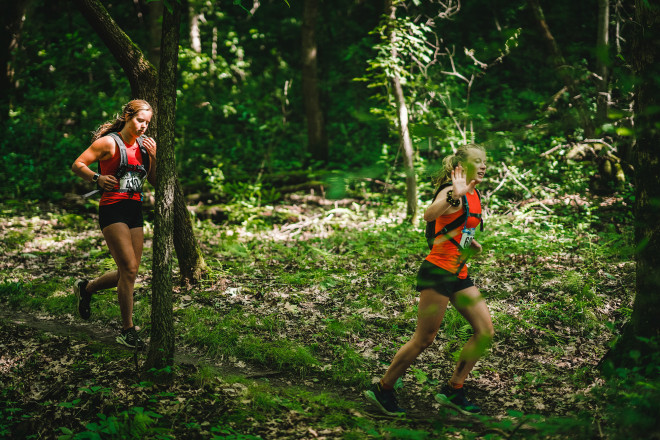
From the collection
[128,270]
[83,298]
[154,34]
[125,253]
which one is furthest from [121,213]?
[154,34]

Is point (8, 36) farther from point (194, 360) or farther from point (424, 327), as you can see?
point (424, 327)

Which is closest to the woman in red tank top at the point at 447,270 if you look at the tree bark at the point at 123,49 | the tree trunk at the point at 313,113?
the tree bark at the point at 123,49

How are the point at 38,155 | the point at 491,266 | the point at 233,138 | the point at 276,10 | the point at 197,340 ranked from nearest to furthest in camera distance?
the point at 197,340 → the point at 491,266 → the point at 38,155 → the point at 233,138 → the point at 276,10

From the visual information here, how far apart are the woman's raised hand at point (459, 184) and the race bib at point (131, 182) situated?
9.53 feet

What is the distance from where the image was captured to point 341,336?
5.28 meters

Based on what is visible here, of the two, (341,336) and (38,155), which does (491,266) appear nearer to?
(341,336)

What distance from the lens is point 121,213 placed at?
4.40 meters

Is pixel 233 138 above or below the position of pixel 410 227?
above

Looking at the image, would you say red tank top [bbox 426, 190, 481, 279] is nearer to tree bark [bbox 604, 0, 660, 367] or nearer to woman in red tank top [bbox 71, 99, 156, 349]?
tree bark [bbox 604, 0, 660, 367]

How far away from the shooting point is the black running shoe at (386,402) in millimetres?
3799

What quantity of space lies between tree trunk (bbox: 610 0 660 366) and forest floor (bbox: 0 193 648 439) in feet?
1.38

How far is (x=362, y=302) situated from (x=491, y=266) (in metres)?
2.17

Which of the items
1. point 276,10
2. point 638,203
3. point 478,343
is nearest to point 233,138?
point 276,10

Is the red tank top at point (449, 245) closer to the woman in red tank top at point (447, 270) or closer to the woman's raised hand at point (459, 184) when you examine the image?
the woman in red tank top at point (447, 270)
